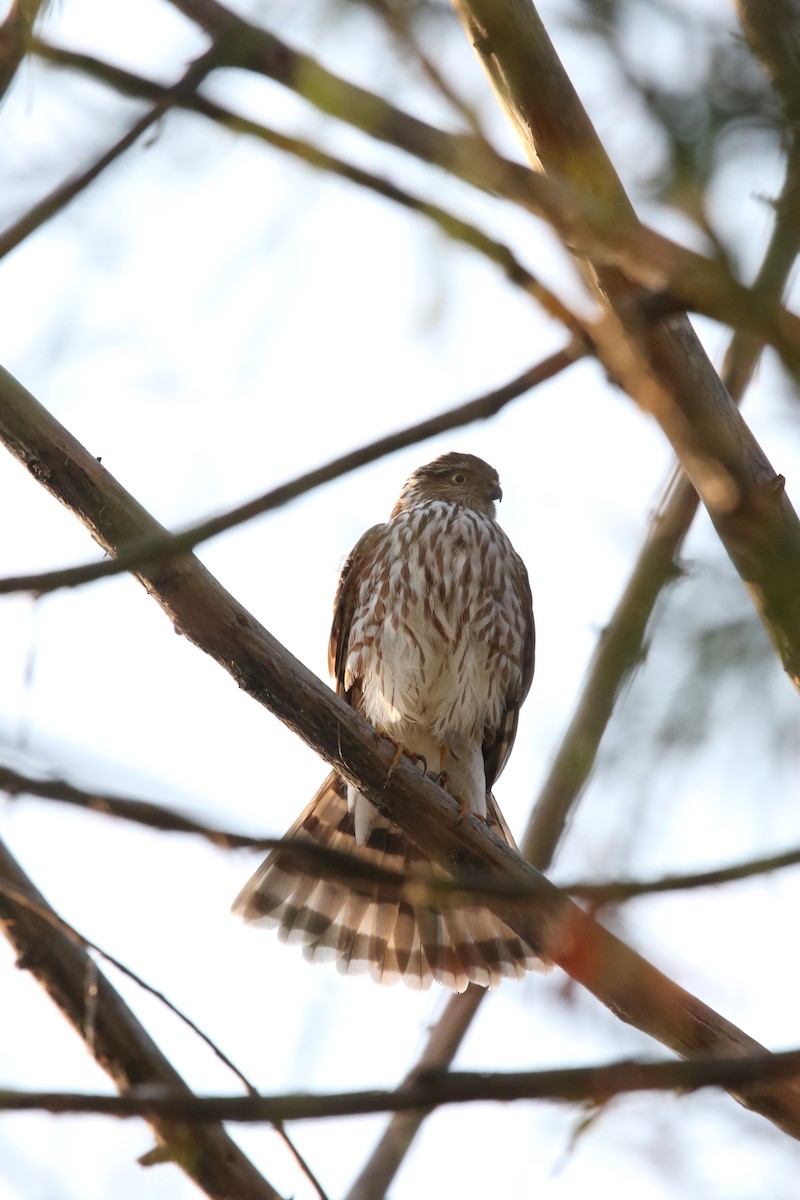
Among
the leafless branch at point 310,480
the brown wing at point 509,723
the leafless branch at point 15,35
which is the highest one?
the brown wing at point 509,723

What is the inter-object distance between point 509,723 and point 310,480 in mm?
4786

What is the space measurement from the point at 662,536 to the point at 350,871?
1.18 meters

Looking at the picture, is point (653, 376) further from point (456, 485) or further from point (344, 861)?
point (456, 485)

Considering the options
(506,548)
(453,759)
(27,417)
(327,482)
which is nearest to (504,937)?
(453,759)

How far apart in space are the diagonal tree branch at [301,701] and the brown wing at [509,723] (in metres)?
2.55

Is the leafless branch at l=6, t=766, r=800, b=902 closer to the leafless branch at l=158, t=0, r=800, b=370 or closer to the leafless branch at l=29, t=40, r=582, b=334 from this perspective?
the leafless branch at l=158, t=0, r=800, b=370

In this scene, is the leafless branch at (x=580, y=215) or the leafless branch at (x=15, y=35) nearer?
the leafless branch at (x=580, y=215)

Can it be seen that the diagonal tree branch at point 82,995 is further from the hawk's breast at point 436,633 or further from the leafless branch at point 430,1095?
the leafless branch at point 430,1095

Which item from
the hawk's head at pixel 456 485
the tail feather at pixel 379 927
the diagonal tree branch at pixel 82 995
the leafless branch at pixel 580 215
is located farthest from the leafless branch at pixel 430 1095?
the hawk's head at pixel 456 485

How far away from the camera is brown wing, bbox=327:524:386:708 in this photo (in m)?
6.96

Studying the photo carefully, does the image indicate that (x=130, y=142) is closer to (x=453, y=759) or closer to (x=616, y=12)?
(x=616, y=12)

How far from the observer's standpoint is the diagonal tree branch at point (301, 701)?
9.87 feet

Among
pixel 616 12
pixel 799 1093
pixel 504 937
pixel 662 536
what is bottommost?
pixel 799 1093

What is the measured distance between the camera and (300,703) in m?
3.83
